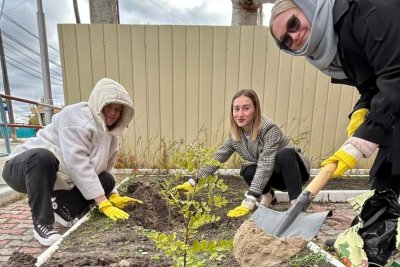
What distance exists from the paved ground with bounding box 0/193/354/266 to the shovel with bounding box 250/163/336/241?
62 cm

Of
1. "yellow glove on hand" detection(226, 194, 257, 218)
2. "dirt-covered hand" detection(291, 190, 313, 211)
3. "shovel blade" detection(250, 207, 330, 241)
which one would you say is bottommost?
"yellow glove on hand" detection(226, 194, 257, 218)

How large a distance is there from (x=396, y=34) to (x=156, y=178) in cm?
294

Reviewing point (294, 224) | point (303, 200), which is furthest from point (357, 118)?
Result: point (294, 224)

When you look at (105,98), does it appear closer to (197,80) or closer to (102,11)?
(197,80)

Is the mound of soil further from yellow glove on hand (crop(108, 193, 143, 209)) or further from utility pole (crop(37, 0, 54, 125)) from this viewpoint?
utility pole (crop(37, 0, 54, 125))

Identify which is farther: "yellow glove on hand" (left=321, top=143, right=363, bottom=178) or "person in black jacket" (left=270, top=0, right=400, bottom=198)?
"yellow glove on hand" (left=321, top=143, right=363, bottom=178)

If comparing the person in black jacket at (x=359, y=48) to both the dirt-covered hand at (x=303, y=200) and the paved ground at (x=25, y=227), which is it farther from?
the paved ground at (x=25, y=227)

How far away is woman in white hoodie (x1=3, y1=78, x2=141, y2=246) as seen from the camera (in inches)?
79.5

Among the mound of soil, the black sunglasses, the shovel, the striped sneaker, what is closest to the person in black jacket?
the black sunglasses

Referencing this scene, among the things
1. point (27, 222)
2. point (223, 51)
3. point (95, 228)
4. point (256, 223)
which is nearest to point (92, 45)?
point (223, 51)

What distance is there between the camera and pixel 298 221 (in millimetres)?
1524

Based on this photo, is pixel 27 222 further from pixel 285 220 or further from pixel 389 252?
pixel 389 252

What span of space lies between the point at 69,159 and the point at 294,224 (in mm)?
1552

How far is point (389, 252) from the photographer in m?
1.16
